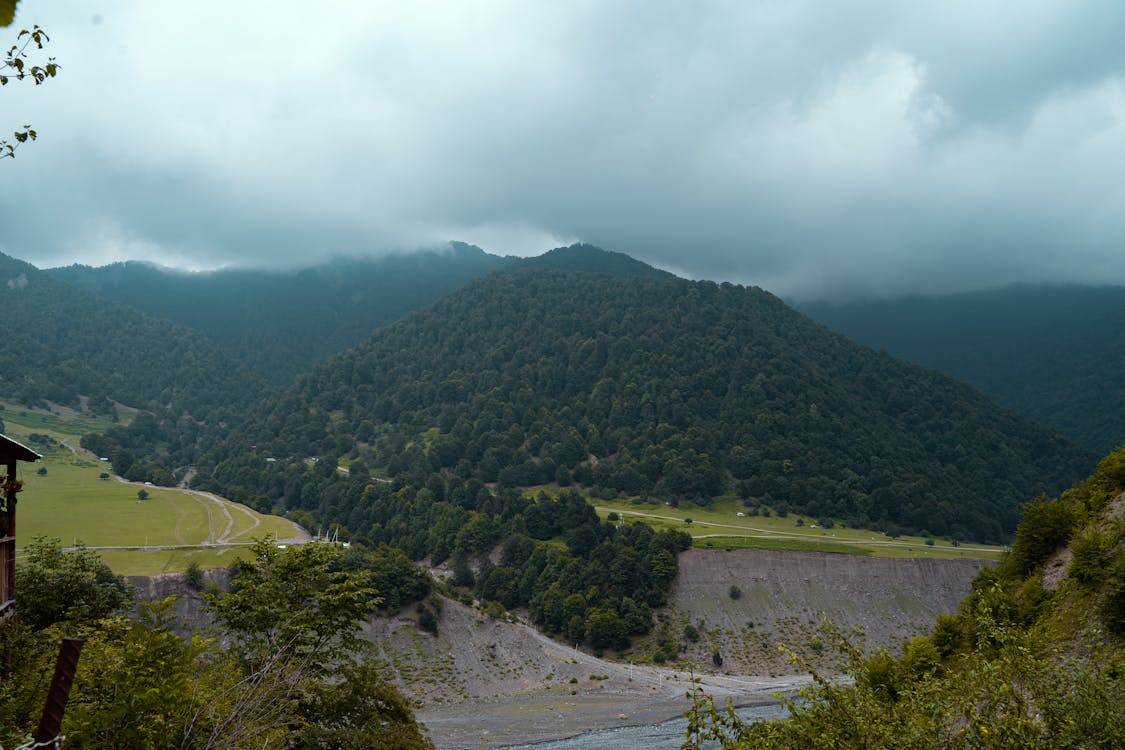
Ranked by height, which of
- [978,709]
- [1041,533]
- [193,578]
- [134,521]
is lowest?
[193,578]

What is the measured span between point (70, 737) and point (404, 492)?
404ft

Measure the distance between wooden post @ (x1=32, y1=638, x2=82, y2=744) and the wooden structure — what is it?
7.77 metres

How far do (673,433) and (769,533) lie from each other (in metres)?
46.0

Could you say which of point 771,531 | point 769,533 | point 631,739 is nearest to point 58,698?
point 631,739

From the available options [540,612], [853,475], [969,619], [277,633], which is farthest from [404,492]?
[969,619]

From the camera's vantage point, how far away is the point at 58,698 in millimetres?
5367

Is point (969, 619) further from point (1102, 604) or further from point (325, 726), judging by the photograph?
point (325, 726)

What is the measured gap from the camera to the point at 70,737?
34.8ft

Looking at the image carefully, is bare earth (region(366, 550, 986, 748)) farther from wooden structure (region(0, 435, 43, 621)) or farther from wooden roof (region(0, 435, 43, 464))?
wooden roof (region(0, 435, 43, 464))

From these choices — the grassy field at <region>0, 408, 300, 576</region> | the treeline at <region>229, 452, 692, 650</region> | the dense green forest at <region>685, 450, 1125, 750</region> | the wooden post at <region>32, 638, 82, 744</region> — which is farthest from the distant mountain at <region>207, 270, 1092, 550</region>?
the wooden post at <region>32, 638, 82, 744</region>

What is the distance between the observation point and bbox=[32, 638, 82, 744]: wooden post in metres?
5.26

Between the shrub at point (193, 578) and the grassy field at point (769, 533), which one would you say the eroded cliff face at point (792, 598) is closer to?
the grassy field at point (769, 533)

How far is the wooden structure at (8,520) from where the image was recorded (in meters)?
12.6

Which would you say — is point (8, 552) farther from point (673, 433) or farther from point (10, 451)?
point (673, 433)
